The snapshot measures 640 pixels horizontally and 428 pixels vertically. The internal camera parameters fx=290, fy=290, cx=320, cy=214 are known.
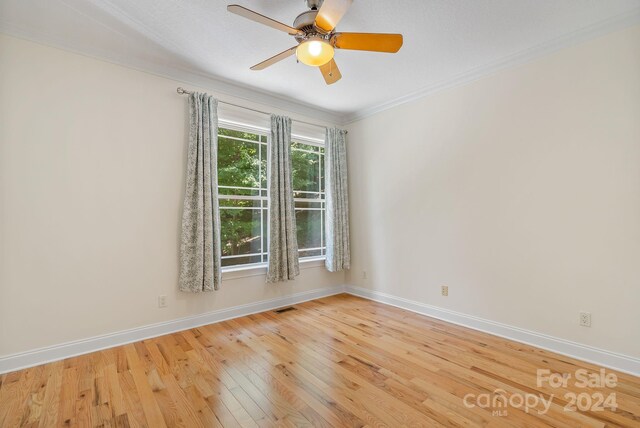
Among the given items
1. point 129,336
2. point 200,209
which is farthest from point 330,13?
point 129,336

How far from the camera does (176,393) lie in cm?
196

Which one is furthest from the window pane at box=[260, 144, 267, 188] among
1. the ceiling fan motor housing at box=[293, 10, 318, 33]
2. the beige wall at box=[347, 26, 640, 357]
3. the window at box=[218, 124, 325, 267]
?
the ceiling fan motor housing at box=[293, 10, 318, 33]

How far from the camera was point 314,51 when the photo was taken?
1.88 meters

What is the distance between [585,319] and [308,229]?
311cm

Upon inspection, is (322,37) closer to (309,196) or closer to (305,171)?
(305,171)

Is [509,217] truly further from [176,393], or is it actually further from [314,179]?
[176,393]

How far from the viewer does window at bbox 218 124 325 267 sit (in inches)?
137

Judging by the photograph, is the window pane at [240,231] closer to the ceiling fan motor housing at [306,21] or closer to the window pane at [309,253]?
the window pane at [309,253]

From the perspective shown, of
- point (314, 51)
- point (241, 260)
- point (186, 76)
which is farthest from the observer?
point (241, 260)

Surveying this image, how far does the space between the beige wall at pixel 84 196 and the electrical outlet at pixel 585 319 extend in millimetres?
3599

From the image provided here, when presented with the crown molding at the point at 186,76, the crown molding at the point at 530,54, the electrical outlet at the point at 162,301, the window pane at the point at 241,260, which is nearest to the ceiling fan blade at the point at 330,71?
the crown molding at the point at 186,76

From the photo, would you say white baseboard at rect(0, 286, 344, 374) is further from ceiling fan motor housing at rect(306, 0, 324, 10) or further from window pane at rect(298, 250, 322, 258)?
ceiling fan motor housing at rect(306, 0, 324, 10)

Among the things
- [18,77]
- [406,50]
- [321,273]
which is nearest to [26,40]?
[18,77]

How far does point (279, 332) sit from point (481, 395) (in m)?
1.84
